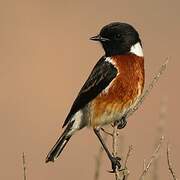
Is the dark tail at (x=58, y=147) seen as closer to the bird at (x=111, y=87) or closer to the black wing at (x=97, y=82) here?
the bird at (x=111, y=87)

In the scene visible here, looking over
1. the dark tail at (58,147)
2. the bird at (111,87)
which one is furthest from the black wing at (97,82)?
the dark tail at (58,147)

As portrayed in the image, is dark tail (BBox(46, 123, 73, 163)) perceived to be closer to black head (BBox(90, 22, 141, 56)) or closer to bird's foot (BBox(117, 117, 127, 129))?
bird's foot (BBox(117, 117, 127, 129))

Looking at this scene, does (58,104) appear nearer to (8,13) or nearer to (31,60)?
(31,60)

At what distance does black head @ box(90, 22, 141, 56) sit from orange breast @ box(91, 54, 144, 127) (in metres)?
0.21

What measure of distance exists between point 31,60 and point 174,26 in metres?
2.91

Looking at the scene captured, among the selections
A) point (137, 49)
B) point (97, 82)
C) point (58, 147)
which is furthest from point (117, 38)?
point (58, 147)

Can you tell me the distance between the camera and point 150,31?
1795 centimetres

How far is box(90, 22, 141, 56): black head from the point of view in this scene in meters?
8.88

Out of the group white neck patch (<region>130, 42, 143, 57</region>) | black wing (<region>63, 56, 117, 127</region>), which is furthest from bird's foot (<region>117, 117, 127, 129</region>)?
white neck patch (<region>130, 42, 143, 57</region>)

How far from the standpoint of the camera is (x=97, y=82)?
8594 mm

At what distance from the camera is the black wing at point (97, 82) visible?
8.56 meters

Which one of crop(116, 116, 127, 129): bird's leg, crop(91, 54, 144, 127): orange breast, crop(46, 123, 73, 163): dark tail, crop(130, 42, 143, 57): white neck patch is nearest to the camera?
crop(91, 54, 144, 127): orange breast

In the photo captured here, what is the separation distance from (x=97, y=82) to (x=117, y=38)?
0.53m

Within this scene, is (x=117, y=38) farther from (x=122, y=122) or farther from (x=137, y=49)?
(x=122, y=122)
